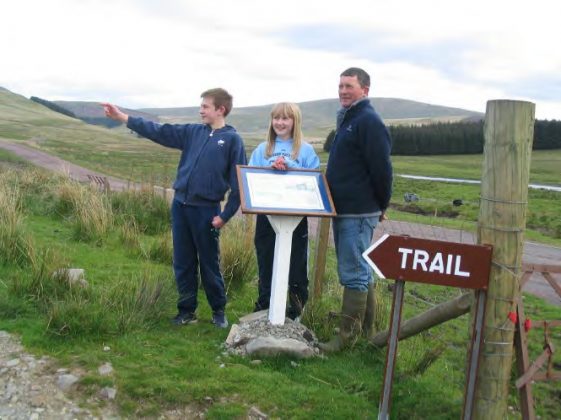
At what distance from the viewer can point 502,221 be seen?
11.3 ft

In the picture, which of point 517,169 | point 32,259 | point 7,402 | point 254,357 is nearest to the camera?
point 517,169

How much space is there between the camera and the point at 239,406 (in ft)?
13.2

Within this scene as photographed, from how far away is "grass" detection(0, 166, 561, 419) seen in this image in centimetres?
410

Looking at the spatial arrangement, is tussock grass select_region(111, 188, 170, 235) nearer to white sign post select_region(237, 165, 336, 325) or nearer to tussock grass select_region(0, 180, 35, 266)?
tussock grass select_region(0, 180, 35, 266)

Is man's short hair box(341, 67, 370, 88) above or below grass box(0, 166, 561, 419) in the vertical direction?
above

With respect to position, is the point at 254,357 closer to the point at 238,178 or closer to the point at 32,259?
the point at 238,178

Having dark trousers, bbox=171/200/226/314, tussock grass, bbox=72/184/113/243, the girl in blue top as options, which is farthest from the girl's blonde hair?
tussock grass, bbox=72/184/113/243

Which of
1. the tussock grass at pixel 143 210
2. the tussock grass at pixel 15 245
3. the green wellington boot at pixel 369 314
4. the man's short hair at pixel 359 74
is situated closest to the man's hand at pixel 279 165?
the man's short hair at pixel 359 74

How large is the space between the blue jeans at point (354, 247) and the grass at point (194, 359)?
23.0 inches

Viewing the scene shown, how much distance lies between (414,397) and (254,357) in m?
1.25

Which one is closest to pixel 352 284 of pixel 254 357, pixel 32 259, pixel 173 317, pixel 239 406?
pixel 254 357

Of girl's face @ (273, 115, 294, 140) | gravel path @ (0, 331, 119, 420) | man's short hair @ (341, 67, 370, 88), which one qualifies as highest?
man's short hair @ (341, 67, 370, 88)

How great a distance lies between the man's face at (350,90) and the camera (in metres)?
4.54

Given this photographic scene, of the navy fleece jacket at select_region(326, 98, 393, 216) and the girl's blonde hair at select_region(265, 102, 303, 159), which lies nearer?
the navy fleece jacket at select_region(326, 98, 393, 216)
